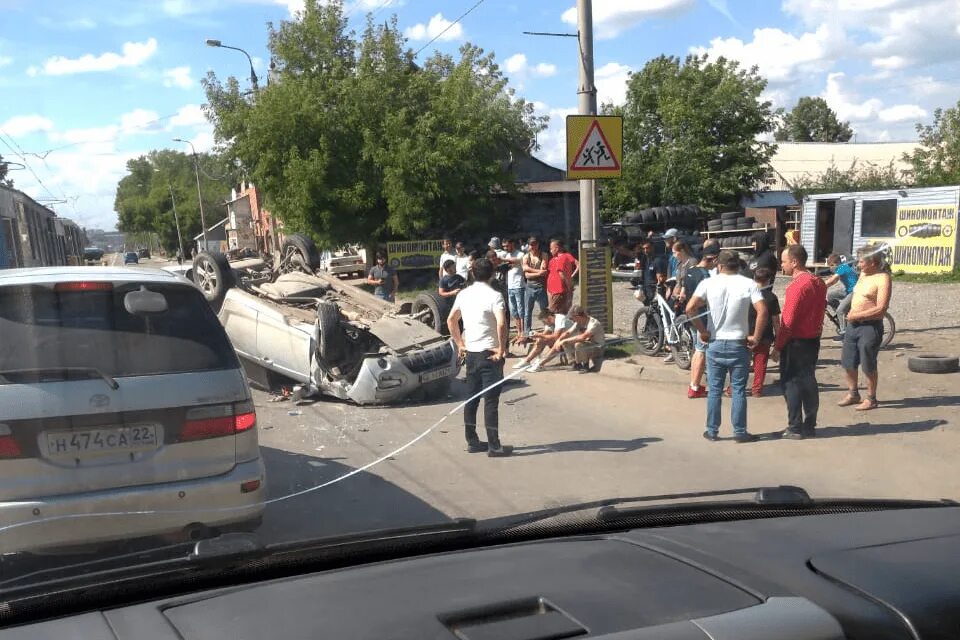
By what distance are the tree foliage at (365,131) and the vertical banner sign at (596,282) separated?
37.4 feet

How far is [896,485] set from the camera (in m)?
6.48

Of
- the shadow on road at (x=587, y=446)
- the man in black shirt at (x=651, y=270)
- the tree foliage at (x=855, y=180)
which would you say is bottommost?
the shadow on road at (x=587, y=446)

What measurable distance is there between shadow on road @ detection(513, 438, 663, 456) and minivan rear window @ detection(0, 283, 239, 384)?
3.69 meters

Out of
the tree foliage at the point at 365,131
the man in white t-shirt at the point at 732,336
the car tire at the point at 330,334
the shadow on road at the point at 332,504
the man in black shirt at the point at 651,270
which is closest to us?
the shadow on road at the point at 332,504

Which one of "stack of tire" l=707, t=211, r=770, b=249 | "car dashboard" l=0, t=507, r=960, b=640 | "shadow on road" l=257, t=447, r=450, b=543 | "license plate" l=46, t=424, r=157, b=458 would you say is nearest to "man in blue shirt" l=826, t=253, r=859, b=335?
"shadow on road" l=257, t=447, r=450, b=543

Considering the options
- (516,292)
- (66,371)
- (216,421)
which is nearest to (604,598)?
(216,421)

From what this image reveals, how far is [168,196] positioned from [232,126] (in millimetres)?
28490

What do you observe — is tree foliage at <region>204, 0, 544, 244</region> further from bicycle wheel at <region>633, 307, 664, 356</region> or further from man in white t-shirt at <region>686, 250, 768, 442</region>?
man in white t-shirt at <region>686, 250, 768, 442</region>

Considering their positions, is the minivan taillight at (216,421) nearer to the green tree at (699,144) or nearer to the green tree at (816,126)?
the green tree at (699,144)

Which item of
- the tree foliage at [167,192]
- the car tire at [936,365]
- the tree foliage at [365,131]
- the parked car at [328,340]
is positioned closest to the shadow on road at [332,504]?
the parked car at [328,340]

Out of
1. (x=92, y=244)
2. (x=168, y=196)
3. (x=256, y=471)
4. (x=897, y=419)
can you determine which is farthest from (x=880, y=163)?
(x=256, y=471)

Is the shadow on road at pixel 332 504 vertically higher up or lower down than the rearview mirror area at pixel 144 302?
lower down

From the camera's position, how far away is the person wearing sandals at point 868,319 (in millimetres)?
8234

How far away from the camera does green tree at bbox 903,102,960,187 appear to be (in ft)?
116
